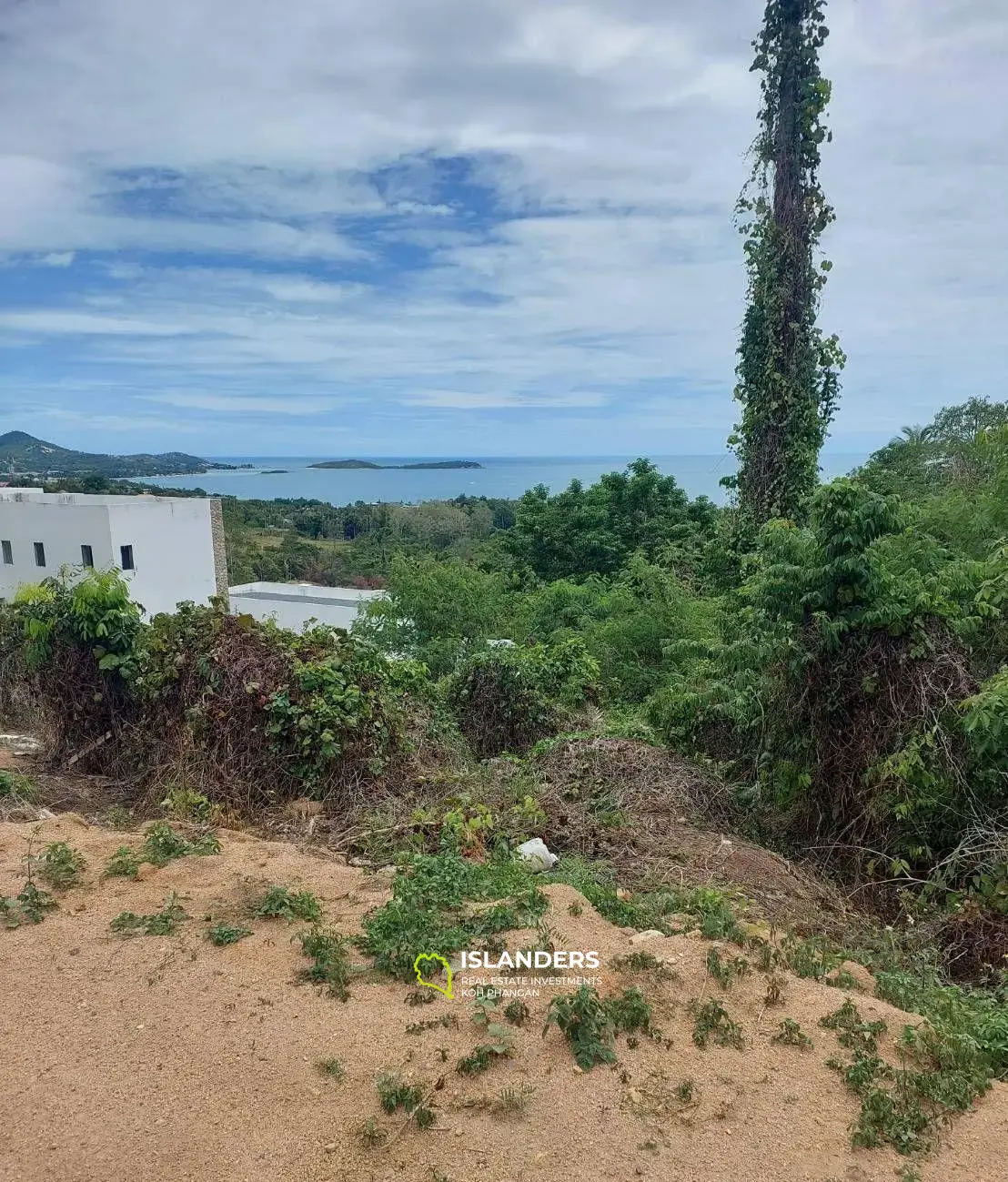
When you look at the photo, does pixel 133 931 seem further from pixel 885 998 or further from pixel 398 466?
pixel 398 466

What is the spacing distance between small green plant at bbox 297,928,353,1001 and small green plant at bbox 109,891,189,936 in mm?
606

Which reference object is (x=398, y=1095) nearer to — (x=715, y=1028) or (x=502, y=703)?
(x=715, y=1028)

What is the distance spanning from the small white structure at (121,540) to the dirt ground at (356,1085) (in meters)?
20.8

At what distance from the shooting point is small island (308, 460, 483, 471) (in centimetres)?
11906

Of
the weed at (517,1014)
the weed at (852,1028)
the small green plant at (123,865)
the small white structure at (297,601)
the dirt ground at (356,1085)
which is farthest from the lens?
the small white structure at (297,601)

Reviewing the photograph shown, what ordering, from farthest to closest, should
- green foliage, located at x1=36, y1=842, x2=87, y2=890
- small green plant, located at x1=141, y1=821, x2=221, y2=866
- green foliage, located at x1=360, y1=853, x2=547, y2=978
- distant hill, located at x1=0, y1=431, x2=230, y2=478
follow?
1. distant hill, located at x1=0, y1=431, x2=230, y2=478
2. small green plant, located at x1=141, y1=821, x2=221, y2=866
3. green foliage, located at x1=36, y1=842, x2=87, y2=890
4. green foliage, located at x1=360, y1=853, x2=547, y2=978

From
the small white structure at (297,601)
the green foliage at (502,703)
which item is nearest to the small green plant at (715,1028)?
the green foliage at (502,703)

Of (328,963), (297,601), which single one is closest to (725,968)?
(328,963)

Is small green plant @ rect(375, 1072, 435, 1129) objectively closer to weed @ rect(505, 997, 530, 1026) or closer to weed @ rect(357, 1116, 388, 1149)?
weed @ rect(357, 1116, 388, 1149)

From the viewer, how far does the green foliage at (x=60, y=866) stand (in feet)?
12.6

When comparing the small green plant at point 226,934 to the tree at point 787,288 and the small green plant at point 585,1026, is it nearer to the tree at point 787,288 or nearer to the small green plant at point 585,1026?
the small green plant at point 585,1026

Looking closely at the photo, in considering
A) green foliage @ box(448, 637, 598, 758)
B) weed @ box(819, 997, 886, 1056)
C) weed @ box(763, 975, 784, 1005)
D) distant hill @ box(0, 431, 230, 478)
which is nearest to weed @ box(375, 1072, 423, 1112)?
weed @ box(763, 975, 784, 1005)

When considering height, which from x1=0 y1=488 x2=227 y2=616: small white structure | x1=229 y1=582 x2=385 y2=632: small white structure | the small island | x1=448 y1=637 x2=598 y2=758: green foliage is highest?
the small island

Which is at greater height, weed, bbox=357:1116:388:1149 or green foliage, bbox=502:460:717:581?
green foliage, bbox=502:460:717:581
